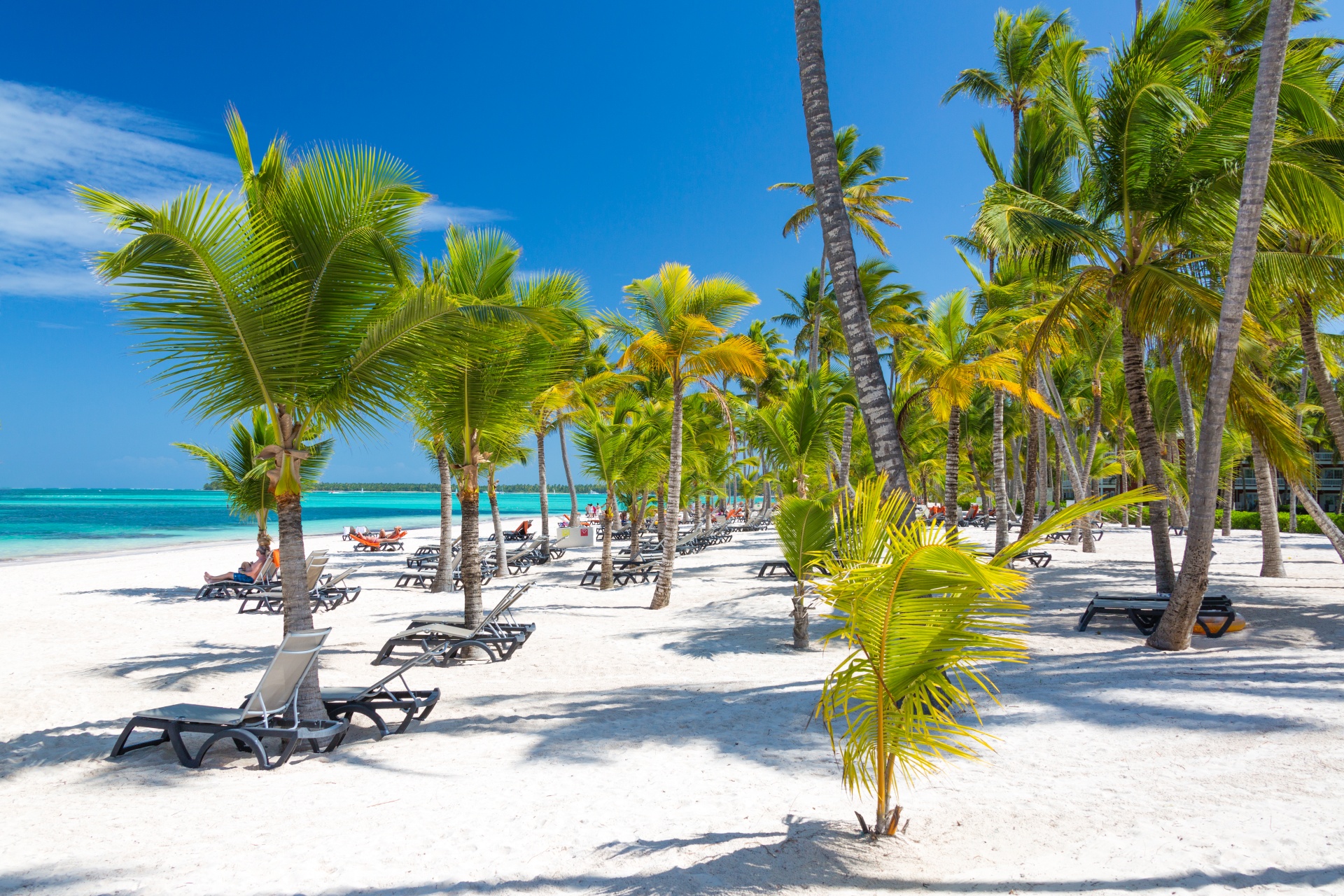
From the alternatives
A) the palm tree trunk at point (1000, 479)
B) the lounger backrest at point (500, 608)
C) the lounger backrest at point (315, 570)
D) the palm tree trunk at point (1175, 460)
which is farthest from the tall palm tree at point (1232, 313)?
the palm tree trunk at point (1175, 460)

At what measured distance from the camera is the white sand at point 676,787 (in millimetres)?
3170

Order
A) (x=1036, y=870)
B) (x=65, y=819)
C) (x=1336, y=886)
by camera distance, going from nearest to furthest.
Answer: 1. (x=1336, y=886)
2. (x=1036, y=870)
3. (x=65, y=819)

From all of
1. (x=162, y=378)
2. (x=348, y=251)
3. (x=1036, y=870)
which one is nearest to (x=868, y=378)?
(x=1036, y=870)

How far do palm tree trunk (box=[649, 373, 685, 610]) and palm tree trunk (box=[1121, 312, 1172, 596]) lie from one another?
6897 mm

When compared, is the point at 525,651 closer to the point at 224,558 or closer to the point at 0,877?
the point at 0,877

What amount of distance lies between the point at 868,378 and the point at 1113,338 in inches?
849

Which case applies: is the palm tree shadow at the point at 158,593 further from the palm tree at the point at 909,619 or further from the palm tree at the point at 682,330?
the palm tree at the point at 909,619

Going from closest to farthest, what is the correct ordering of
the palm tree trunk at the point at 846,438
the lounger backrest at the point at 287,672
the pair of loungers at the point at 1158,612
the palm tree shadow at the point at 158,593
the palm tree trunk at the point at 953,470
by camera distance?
the lounger backrest at the point at 287,672, the pair of loungers at the point at 1158,612, the palm tree shadow at the point at 158,593, the palm tree trunk at the point at 953,470, the palm tree trunk at the point at 846,438

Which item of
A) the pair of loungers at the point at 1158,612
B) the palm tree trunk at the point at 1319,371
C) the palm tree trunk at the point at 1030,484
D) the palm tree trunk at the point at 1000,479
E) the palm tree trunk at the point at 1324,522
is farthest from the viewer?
the palm tree trunk at the point at 1030,484

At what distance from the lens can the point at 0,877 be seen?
3.22m

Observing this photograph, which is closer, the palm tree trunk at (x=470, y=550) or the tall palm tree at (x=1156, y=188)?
the tall palm tree at (x=1156, y=188)

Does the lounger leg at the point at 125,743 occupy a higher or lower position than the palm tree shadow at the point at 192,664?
higher

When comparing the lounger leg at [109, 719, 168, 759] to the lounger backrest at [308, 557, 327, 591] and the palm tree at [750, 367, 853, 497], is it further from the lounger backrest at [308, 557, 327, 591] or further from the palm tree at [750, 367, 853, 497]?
the palm tree at [750, 367, 853, 497]

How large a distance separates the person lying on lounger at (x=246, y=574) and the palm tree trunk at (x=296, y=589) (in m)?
9.16
